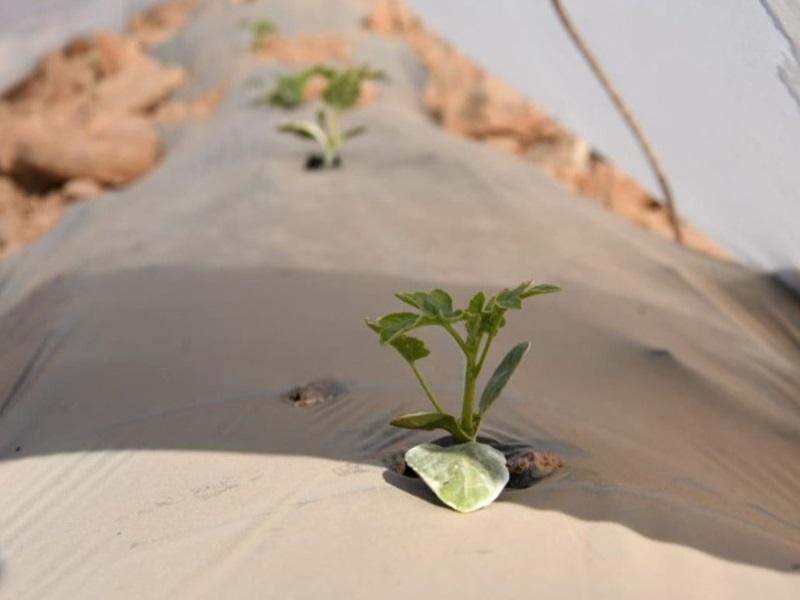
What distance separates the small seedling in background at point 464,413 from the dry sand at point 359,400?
0.05 metres

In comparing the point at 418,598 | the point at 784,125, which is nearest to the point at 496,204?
the point at 784,125

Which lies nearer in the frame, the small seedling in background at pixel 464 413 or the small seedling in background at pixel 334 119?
the small seedling in background at pixel 464 413

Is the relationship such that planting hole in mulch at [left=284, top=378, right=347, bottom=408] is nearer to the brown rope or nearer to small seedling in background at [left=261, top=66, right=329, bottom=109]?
the brown rope

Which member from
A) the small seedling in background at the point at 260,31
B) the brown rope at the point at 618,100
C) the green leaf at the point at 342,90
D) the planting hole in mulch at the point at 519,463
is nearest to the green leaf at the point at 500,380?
the planting hole in mulch at the point at 519,463

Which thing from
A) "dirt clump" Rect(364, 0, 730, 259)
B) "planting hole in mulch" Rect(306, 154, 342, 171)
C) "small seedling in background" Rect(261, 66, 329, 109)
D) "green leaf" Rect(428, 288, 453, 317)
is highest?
"small seedling in background" Rect(261, 66, 329, 109)

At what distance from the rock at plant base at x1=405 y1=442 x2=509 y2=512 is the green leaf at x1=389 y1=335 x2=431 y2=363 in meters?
0.17

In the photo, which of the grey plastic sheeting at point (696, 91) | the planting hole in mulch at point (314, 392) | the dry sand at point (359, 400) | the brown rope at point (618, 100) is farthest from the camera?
the brown rope at point (618, 100)

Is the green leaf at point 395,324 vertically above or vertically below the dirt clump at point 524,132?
above

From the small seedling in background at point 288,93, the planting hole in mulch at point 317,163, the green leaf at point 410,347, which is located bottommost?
the green leaf at point 410,347

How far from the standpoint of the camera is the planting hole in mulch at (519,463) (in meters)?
2.24

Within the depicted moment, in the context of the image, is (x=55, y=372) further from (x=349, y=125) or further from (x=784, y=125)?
(x=349, y=125)

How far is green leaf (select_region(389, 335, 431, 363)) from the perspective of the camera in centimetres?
226

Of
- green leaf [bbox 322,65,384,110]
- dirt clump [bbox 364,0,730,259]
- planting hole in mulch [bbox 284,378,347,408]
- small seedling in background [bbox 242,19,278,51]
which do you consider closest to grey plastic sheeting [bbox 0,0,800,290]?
green leaf [bbox 322,65,384,110]

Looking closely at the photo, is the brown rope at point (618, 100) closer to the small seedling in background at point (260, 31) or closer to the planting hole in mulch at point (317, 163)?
the planting hole in mulch at point (317, 163)
